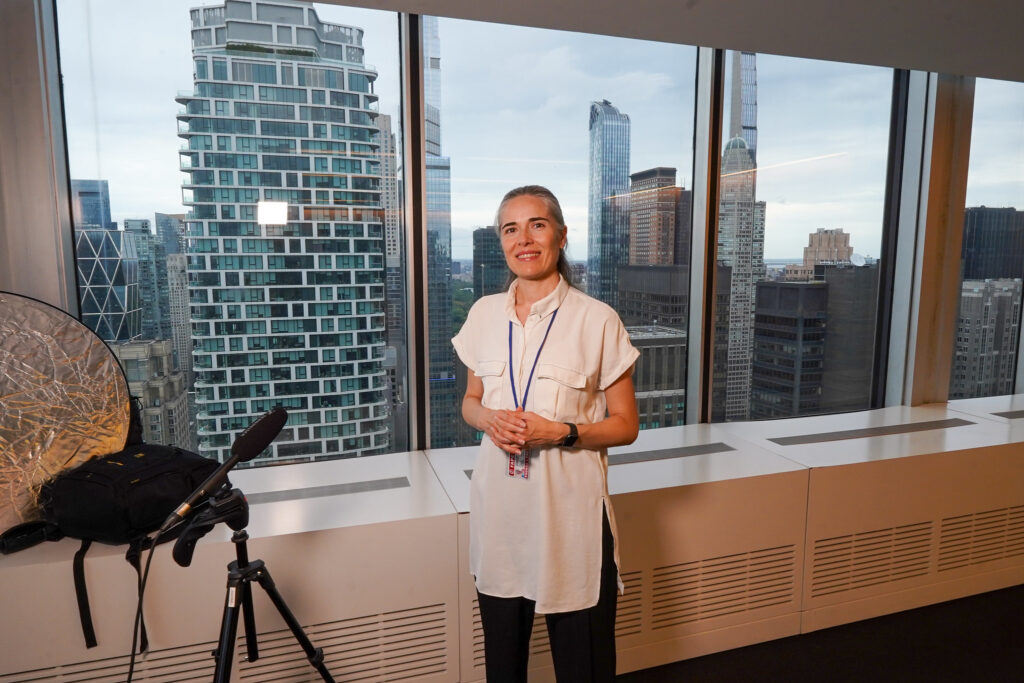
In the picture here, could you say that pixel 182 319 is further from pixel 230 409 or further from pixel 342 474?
pixel 342 474

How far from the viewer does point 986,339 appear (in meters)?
3.71

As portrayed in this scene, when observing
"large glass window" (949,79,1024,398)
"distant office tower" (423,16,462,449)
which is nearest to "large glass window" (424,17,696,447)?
"distant office tower" (423,16,462,449)

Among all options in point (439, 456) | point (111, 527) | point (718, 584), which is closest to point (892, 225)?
point (718, 584)

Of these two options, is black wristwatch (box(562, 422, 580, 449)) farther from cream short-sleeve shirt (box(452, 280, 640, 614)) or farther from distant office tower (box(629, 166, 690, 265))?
distant office tower (box(629, 166, 690, 265))

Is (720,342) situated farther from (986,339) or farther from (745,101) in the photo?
(986,339)

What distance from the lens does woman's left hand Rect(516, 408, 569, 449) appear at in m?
1.37

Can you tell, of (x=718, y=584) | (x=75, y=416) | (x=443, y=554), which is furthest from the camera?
(x=718, y=584)

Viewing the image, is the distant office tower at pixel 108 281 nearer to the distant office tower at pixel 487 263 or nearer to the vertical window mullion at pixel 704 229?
the distant office tower at pixel 487 263

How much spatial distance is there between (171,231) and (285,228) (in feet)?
1.34

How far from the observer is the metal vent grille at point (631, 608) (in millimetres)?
2189

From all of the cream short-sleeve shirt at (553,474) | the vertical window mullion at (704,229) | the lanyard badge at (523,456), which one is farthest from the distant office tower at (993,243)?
the lanyard badge at (523,456)

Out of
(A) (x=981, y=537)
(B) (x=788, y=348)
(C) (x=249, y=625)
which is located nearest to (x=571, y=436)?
(C) (x=249, y=625)

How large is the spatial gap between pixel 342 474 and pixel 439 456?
0.42 metres

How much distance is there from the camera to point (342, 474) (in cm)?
237
